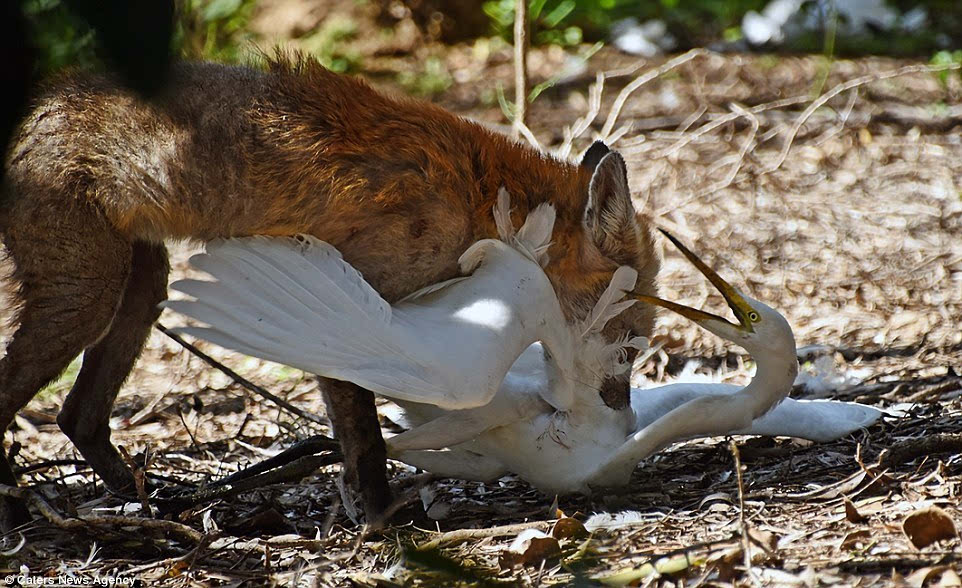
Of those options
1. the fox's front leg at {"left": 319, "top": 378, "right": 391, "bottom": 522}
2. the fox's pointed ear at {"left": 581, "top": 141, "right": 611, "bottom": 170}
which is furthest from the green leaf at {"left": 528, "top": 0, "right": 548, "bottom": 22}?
the fox's front leg at {"left": 319, "top": 378, "right": 391, "bottom": 522}

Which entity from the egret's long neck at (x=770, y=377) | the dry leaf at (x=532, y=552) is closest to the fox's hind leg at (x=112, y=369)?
the dry leaf at (x=532, y=552)

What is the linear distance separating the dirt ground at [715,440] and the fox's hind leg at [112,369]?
6.1 inches

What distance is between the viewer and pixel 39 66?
1768mm

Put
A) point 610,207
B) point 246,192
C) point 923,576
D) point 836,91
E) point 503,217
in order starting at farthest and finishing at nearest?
point 836,91, point 610,207, point 503,217, point 246,192, point 923,576

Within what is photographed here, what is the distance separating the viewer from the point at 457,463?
4504 mm

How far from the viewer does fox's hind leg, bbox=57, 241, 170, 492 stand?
4.94 m

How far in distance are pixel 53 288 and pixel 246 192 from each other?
869mm

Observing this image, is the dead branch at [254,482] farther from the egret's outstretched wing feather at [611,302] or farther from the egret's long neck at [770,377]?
the egret's long neck at [770,377]

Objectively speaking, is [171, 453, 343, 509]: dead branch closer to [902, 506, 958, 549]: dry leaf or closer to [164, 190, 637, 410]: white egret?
[164, 190, 637, 410]: white egret

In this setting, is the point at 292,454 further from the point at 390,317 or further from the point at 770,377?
the point at 770,377

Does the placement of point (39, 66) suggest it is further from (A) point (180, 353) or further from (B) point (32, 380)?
(A) point (180, 353)

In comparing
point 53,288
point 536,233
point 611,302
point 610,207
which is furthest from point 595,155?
point 53,288

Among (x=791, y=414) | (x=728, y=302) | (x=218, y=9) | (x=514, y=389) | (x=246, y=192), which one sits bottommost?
(x=791, y=414)

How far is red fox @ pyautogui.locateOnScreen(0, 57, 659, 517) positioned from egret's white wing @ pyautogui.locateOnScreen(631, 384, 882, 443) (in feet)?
0.65
